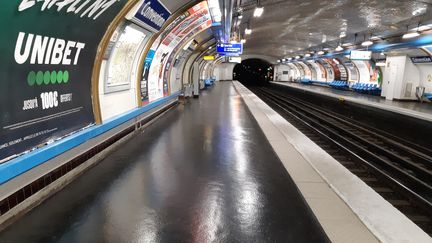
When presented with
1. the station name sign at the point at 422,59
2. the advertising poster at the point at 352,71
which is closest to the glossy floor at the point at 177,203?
the station name sign at the point at 422,59

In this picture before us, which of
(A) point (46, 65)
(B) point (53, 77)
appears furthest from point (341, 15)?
(A) point (46, 65)

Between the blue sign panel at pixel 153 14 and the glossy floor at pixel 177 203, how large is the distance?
8.91 feet

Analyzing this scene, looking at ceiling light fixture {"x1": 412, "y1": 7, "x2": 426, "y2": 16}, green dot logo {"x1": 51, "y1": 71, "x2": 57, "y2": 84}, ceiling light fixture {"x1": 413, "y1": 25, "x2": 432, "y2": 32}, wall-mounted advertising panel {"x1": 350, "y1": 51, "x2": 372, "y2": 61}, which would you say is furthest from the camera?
wall-mounted advertising panel {"x1": 350, "y1": 51, "x2": 372, "y2": 61}

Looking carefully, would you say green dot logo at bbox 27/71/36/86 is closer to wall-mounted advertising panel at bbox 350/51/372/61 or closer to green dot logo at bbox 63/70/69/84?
green dot logo at bbox 63/70/69/84

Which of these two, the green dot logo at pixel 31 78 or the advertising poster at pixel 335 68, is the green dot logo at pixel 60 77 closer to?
the green dot logo at pixel 31 78

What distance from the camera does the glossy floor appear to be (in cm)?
286

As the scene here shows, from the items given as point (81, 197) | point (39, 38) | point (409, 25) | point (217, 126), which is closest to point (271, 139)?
point (217, 126)

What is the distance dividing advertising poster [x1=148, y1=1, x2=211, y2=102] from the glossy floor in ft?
13.4

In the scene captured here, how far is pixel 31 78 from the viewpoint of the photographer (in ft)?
10.5

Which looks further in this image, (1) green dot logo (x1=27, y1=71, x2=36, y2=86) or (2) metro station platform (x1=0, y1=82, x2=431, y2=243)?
(1) green dot logo (x1=27, y1=71, x2=36, y2=86)

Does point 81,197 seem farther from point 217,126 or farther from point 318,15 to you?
point 318,15

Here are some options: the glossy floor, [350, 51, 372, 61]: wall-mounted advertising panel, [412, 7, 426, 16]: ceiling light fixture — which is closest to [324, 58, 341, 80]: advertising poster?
[350, 51, 372, 61]: wall-mounted advertising panel

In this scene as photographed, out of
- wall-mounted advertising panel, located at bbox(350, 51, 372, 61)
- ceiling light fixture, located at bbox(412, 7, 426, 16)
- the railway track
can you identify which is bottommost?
the railway track

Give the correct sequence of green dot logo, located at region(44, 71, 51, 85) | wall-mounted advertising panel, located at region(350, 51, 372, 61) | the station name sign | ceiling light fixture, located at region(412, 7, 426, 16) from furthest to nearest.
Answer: wall-mounted advertising panel, located at region(350, 51, 372, 61), the station name sign, ceiling light fixture, located at region(412, 7, 426, 16), green dot logo, located at region(44, 71, 51, 85)
